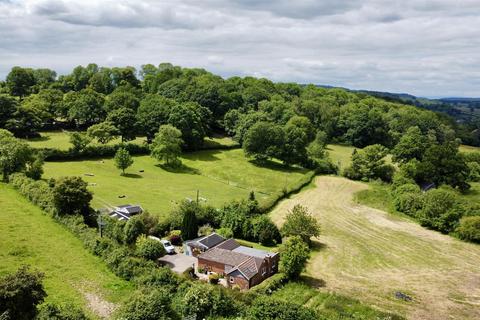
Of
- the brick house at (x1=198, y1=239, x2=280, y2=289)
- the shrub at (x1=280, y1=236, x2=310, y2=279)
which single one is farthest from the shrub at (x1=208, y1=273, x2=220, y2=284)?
the shrub at (x1=280, y1=236, x2=310, y2=279)

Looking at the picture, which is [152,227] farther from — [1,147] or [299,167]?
[299,167]

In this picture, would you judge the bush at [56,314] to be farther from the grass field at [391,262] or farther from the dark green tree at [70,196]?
the grass field at [391,262]

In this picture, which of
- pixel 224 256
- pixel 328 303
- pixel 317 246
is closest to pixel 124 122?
pixel 224 256

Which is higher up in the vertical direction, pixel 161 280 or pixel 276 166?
pixel 276 166

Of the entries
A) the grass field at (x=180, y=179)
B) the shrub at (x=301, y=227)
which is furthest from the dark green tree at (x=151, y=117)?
the shrub at (x=301, y=227)

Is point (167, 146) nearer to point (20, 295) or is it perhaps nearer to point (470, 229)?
point (20, 295)

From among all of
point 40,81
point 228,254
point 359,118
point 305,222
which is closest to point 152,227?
point 228,254

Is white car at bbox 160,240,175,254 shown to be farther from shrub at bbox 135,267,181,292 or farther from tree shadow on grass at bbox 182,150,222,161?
tree shadow on grass at bbox 182,150,222,161
